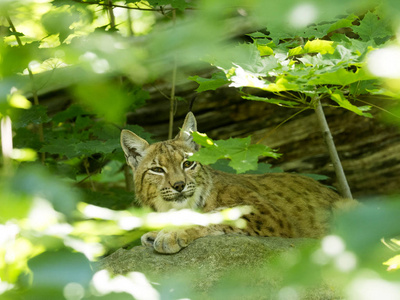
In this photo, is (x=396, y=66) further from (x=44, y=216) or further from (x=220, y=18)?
(x=44, y=216)

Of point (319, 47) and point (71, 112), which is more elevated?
point (319, 47)

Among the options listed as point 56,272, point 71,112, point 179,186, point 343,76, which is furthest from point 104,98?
point 71,112

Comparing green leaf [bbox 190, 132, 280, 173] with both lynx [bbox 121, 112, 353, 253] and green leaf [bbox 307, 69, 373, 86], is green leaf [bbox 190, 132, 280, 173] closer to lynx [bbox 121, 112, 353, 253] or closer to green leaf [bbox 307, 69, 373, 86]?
green leaf [bbox 307, 69, 373, 86]

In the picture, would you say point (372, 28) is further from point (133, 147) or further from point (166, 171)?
point (133, 147)

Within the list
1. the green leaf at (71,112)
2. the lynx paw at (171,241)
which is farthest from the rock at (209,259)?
the green leaf at (71,112)

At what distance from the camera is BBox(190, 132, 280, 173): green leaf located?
2430 mm

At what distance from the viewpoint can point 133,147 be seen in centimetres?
448

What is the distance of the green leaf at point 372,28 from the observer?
317 centimetres

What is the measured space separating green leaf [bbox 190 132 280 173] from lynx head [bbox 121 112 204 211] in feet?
4.51

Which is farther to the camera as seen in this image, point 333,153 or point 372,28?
point 333,153

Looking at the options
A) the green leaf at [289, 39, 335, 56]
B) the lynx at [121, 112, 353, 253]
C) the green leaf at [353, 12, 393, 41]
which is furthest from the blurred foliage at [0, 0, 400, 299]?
the lynx at [121, 112, 353, 253]

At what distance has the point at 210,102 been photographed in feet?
20.5

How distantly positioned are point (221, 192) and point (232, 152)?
1.64 m

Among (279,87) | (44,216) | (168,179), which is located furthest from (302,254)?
(168,179)
